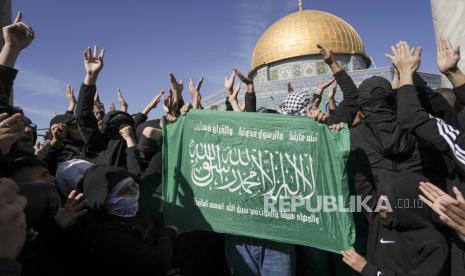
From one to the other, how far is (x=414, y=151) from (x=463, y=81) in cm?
51

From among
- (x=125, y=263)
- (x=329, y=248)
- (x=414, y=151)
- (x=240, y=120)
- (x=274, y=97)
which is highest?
(x=274, y=97)

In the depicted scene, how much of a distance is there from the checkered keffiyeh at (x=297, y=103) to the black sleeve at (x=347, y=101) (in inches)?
10.6

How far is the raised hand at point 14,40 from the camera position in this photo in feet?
7.55

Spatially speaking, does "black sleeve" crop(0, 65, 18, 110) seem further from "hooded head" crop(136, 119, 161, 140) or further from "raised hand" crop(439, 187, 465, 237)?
"raised hand" crop(439, 187, 465, 237)

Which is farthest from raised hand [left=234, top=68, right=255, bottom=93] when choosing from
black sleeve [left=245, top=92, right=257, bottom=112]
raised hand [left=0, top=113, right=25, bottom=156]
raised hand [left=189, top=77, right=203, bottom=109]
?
raised hand [left=0, top=113, right=25, bottom=156]

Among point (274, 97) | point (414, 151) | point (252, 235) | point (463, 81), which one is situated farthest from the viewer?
point (274, 97)

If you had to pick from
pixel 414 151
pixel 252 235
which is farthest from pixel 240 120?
pixel 414 151

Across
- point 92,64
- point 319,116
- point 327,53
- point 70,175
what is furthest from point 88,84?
point 327,53

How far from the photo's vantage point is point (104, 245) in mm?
1822

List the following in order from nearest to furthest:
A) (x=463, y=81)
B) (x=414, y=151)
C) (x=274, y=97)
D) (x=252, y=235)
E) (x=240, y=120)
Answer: (x=463, y=81), (x=414, y=151), (x=252, y=235), (x=240, y=120), (x=274, y=97)

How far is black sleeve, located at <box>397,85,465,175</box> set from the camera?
1882 millimetres

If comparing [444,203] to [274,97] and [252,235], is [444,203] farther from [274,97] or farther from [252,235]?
[274,97]

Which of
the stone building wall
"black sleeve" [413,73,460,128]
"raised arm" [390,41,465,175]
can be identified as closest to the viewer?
"raised arm" [390,41,465,175]

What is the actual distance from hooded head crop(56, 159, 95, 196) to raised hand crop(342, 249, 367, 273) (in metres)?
1.57
